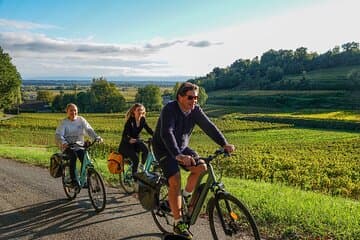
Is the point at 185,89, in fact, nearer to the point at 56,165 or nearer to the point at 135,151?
the point at 135,151

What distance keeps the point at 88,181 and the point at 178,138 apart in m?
3.17

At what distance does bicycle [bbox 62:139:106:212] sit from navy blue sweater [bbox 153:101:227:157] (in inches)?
95.8

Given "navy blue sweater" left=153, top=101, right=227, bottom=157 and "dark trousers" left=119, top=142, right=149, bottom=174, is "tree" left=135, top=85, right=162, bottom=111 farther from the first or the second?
"navy blue sweater" left=153, top=101, right=227, bottom=157

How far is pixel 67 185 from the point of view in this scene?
886 cm

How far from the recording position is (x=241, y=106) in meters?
123

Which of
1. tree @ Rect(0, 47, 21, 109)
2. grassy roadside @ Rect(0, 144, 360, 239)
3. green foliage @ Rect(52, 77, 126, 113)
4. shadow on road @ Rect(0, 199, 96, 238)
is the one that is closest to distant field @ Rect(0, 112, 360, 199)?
tree @ Rect(0, 47, 21, 109)

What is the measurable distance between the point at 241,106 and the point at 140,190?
118241 millimetres

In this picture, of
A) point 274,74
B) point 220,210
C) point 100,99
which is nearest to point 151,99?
point 100,99

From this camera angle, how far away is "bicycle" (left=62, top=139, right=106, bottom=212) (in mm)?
7906

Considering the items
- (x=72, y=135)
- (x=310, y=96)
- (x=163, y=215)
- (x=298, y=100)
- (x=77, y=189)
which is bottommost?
(x=298, y=100)

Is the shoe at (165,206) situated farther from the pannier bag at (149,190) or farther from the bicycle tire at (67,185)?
the bicycle tire at (67,185)

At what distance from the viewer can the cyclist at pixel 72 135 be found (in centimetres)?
864

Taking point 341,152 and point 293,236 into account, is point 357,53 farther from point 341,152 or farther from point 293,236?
point 293,236

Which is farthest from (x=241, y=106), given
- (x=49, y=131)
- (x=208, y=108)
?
(x=49, y=131)
